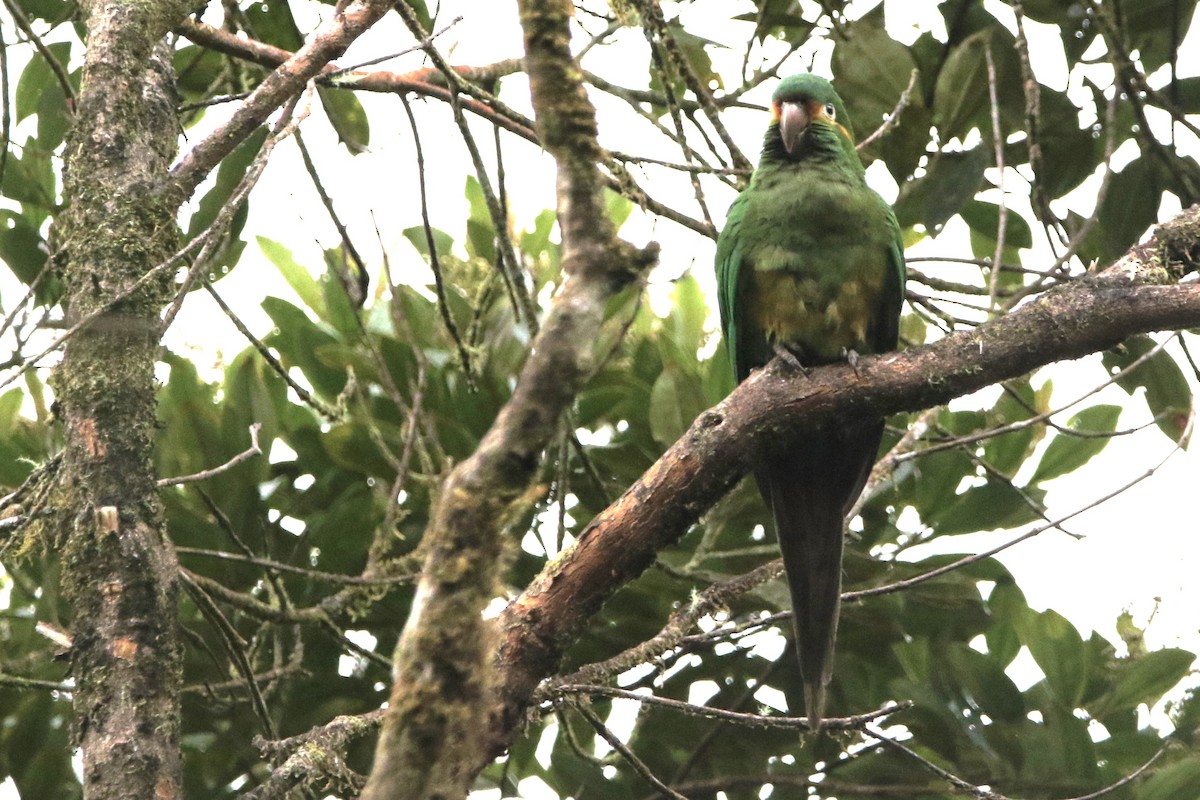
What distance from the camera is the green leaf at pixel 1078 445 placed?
3.63 meters

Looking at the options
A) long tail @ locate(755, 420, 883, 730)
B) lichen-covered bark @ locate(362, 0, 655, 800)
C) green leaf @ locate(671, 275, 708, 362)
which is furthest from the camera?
green leaf @ locate(671, 275, 708, 362)

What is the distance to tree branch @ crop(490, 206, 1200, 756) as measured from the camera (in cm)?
220

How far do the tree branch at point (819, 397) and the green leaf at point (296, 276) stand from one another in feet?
6.76

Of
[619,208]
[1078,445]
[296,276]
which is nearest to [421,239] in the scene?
[296,276]

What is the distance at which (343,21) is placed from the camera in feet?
9.02

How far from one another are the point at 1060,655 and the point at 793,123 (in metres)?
1.72

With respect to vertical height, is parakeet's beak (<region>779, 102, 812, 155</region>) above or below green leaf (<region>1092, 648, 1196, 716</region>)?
above

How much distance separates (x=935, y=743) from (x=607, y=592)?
169cm

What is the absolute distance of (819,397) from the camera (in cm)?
242

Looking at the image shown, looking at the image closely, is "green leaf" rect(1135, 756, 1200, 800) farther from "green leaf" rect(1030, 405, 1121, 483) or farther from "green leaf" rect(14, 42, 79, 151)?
"green leaf" rect(14, 42, 79, 151)

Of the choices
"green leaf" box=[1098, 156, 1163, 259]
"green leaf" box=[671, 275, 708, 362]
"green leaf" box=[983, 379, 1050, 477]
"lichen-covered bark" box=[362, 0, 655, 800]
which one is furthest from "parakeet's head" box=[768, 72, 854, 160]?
"lichen-covered bark" box=[362, 0, 655, 800]

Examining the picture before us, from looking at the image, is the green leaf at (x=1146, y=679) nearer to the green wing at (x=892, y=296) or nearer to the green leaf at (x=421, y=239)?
the green wing at (x=892, y=296)

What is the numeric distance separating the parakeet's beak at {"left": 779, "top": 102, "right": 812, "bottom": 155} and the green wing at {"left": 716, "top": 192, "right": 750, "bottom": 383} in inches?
9.1

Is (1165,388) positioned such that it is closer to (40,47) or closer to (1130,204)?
(1130,204)
